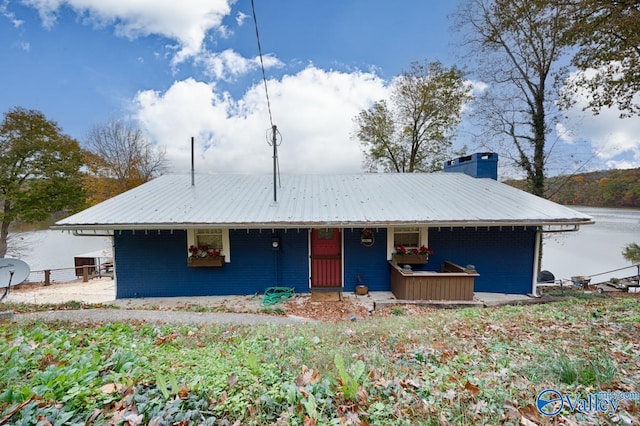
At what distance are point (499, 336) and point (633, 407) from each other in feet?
5.83

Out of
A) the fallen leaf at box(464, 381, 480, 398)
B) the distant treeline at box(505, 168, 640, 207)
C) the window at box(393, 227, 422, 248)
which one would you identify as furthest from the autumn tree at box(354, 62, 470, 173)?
the fallen leaf at box(464, 381, 480, 398)

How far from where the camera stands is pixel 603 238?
16.6 meters

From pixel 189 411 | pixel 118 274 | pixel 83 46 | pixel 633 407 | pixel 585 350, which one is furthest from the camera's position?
pixel 83 46

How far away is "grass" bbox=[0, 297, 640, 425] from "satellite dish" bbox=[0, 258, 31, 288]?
18.5 feet

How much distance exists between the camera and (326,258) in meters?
7.15

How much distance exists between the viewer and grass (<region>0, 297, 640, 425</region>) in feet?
5.54

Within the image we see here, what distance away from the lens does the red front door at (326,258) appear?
7148 millimetres

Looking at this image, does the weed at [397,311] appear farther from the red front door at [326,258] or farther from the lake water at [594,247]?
the lake water at [594,247]

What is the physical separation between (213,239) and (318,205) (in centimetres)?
296

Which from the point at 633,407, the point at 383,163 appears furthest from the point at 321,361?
the point at 383,163

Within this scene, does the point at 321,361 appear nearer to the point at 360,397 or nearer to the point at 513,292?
the point at 360,397

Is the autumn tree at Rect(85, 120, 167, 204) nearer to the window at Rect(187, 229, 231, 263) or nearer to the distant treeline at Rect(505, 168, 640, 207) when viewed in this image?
the window at Rect(187, 229, 231, 263)

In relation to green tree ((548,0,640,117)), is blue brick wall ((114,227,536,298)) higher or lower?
lower

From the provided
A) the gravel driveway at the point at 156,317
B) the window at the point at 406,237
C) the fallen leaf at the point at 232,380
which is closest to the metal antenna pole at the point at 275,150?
the window at the point at 406,237
